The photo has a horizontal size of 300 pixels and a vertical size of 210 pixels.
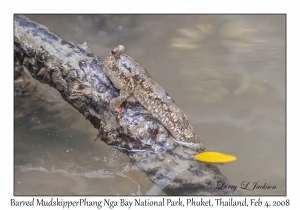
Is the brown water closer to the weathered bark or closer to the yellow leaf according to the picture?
the yellow leaf

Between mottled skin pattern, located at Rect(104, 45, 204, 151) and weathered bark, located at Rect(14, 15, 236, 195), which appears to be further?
mottled skin pattern, located at Rect(104, 45, 204, 151)

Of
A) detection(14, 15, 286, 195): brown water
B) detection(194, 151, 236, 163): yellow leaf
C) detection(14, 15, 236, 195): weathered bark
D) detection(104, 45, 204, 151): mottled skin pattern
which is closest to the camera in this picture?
detection(14, 15, 236, 195): weathered bark

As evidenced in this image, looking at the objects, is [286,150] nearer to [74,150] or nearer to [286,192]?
[286,192]

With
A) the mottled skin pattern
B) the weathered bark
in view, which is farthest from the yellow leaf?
the mottled skin pattern

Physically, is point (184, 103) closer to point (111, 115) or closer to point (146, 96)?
point (146, 96)

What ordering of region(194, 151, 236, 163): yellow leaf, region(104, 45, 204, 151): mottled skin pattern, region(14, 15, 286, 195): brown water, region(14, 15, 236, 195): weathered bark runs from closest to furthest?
region(14, 15, 236, 195): weathered bark
region(194, 151, 236, 163): yellow leaf
region(104, 45, 204, 151): mottled skin pattern
region(14, 15, 286, 195): brown water

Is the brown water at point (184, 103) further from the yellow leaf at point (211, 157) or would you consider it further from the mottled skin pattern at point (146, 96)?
the mottled skin pattern at point (146, 96)

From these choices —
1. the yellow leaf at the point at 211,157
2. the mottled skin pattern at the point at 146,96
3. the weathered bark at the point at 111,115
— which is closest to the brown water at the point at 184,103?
the yellow leaf at the point at 211,157
